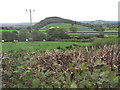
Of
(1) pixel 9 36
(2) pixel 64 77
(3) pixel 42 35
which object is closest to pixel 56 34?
(3) pixel 42 35

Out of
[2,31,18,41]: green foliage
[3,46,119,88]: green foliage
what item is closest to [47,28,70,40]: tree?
[2,31,18,41]: green foliage

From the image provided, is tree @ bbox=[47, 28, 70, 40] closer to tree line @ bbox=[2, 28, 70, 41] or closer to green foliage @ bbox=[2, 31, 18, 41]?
tree line @ bbox=[2, 28, 70, 41]

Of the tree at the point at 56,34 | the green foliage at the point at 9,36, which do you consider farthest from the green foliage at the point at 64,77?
the tree at the point at 56,34

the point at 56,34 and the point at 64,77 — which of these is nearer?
the point at 64,77

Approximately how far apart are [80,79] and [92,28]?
7446 centimetres

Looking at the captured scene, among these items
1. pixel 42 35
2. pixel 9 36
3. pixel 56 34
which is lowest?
pixel 9 36

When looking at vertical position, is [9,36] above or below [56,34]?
below

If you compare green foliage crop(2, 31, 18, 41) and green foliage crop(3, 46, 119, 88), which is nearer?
green foliage crop(3, 46, 119, 88)

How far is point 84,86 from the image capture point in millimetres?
1471

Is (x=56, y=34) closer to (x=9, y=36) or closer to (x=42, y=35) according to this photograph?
(x=42, y=35)

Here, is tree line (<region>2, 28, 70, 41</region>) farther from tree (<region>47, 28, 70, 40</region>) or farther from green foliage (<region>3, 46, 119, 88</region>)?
green foliage (<region>3, 46, 119, 88</region>)

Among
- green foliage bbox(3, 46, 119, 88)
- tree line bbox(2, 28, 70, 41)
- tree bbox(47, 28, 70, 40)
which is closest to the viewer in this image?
green foliage bbox(3, 46, 119, 88)

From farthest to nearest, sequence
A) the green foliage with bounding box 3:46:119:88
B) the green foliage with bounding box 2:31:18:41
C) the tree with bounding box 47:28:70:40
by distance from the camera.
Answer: the tree with bounding box 47:28:70:40 → the green foliage with bounding box 2:31:18:41 → the green foliage with bounding box 3:46:119:88

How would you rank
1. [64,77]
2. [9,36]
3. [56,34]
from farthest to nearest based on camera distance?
1. [56,34]
2. [9,36]
3. [64,77]
